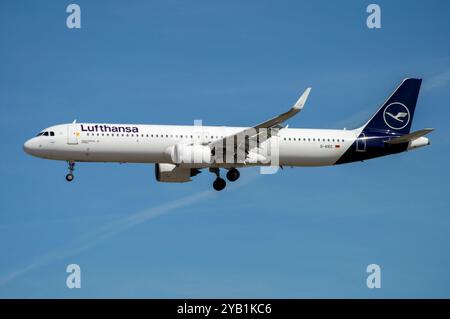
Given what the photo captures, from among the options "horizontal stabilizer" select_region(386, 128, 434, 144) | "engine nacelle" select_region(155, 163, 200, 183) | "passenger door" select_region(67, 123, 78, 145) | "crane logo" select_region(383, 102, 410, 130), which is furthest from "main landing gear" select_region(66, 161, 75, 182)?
"crane logo" select_region(383, 102, 410, 130)

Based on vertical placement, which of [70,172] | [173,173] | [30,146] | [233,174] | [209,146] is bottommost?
[233,174]

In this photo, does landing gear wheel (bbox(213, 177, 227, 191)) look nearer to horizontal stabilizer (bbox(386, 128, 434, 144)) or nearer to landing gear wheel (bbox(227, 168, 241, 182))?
landing gear wheel (bbox(227, 168, 241, 182))

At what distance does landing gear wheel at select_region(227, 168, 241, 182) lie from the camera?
69.8 m

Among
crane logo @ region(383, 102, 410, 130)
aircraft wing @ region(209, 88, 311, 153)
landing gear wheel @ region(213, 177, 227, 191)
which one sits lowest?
landing gear wheel @ region(213, 177, 227, 191)

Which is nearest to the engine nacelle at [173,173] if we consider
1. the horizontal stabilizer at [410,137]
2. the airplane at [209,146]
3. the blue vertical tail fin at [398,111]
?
the airplane at [209,146]

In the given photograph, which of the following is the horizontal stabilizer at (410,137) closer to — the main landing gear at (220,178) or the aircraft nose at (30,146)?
the main landing gear at (220,178)

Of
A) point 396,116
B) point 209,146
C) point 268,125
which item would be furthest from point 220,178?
point 396,116

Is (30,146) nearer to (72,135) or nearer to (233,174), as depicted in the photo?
(72,135)

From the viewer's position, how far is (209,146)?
223 feet

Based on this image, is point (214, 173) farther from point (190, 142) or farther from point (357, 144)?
point (357, 144)

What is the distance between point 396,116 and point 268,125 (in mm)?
15419

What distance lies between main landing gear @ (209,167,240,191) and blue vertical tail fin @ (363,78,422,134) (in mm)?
11492

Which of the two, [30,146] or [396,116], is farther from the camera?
[396,116]
